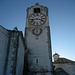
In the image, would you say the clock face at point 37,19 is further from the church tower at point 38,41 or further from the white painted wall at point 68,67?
the white painted wall at point 68,67

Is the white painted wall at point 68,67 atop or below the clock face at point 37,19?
below

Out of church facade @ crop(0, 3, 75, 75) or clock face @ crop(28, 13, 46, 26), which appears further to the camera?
clock face @ crop(28, 13, 46, 26)

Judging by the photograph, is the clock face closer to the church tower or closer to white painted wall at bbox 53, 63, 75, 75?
the church tower

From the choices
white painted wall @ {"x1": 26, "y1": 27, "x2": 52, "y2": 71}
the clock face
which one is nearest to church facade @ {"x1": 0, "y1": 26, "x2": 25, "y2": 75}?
white painted wall @ {"x1": 26, "y1": 27, "x2": 52, "y2": 71}

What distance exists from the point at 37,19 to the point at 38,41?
4914 mm

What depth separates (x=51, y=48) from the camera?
18.9 metres

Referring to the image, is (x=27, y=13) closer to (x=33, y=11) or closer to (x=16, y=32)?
(x=33, y=11)

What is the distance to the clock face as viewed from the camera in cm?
2131

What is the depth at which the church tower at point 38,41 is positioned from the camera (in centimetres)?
1705

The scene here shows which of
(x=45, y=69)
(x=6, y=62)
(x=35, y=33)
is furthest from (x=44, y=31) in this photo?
(x=6, y=62)

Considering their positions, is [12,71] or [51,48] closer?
[12,71]

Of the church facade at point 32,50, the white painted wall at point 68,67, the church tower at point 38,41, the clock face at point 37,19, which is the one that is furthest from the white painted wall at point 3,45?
the white painted wall at point 68,67

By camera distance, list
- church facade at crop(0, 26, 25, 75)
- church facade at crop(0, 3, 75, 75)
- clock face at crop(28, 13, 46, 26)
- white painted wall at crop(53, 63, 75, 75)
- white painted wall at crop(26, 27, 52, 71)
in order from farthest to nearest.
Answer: clock face at crop(28, 13, 46, 26), white painted wall at crop(53, 63, 75, 75), white painted wall at crop(26, 27, 52, 71), church facade at crop(0, 3, 75, 75), church facade at crop(0, 26, 25, 75)

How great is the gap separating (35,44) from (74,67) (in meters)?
8.99
